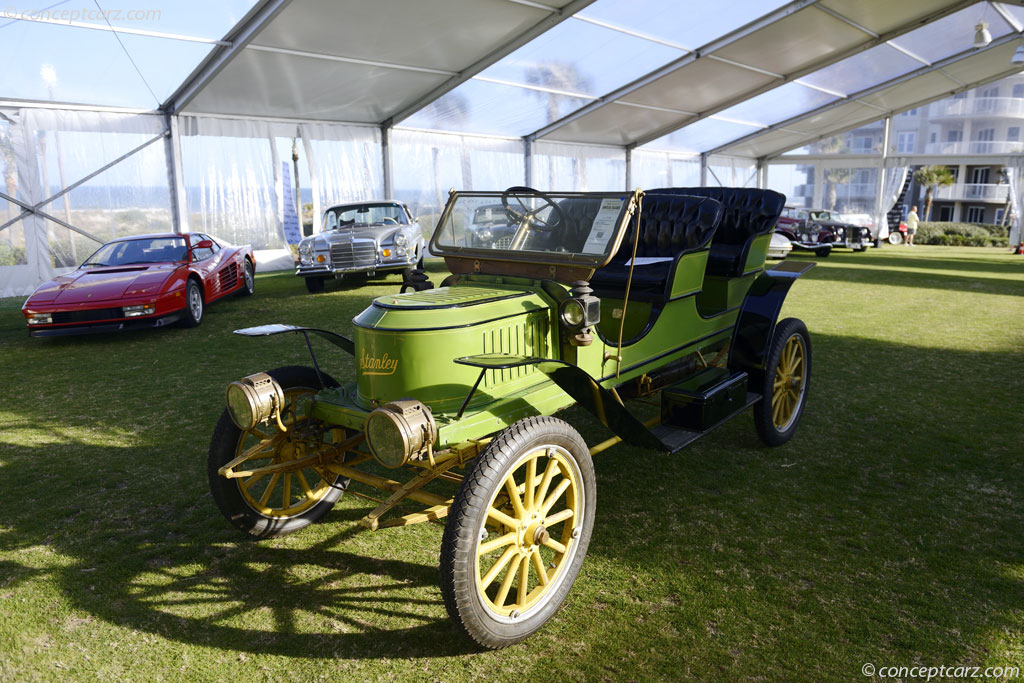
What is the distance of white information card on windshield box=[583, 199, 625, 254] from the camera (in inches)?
137

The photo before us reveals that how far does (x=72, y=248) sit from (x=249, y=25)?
5.56 meters

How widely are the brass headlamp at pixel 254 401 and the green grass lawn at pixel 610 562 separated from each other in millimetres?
741

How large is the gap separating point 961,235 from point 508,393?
1197 inches

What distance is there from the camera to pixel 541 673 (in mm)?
2459

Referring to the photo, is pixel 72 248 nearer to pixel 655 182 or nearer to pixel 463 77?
pixel 463 77

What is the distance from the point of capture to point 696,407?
375 cm

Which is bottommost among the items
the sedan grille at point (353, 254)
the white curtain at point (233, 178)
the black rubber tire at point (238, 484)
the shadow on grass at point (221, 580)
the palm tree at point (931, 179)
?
the shadow on grass at point (221, 580)

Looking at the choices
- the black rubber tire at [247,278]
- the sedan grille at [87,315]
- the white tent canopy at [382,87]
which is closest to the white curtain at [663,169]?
the white tent canopy at [382,87]

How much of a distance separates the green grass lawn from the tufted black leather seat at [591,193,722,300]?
3.87 ft

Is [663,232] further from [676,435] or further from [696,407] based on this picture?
[676,435]

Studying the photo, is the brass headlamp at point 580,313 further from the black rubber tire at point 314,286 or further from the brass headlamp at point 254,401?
the black rubber tire at point 314,286

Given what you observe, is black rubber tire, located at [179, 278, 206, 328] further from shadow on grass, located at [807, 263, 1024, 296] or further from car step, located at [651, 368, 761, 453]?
shadow on grass, located at [807, 263, 1024, 296]

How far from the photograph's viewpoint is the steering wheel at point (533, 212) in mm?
3705

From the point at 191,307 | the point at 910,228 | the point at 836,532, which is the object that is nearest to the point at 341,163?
the point at 191,307
